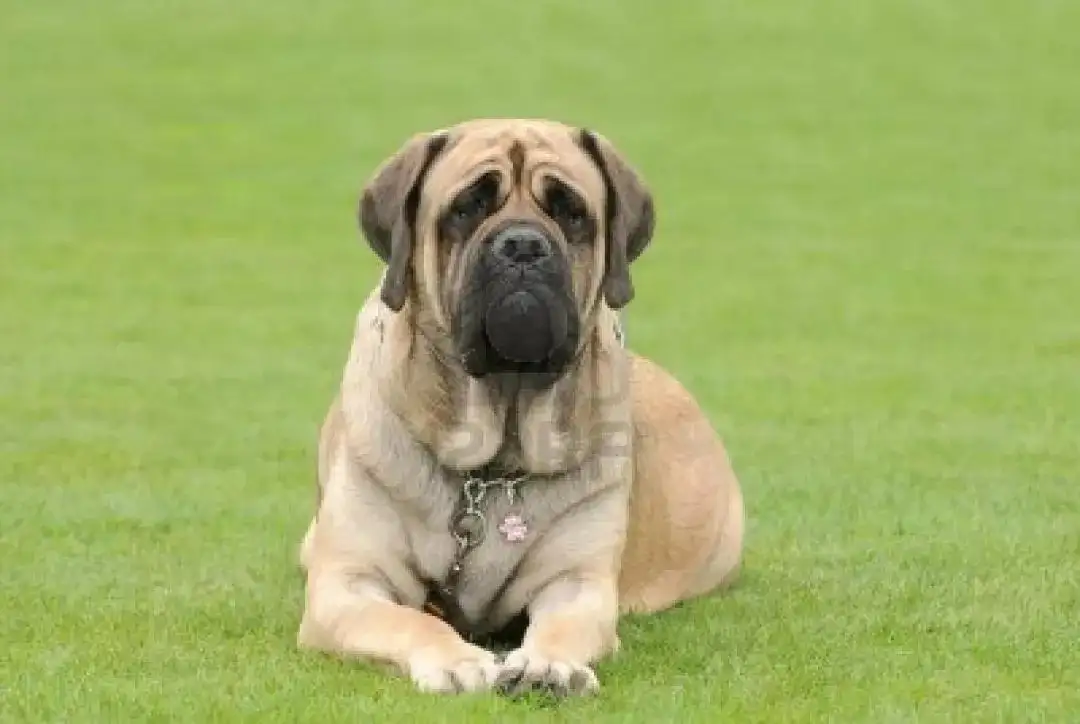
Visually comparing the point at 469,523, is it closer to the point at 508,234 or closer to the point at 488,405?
the point at 488,405

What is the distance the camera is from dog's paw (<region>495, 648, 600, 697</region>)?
196 inches

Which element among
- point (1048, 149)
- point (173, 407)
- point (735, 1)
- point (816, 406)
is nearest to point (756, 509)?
point (816, 406)

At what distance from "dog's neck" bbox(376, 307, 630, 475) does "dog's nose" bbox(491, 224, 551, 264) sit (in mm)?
418

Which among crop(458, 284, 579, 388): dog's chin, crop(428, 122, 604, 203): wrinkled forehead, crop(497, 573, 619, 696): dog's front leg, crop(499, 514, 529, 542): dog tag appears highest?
crop(428, 122, 604, 203): wrinkled forehead

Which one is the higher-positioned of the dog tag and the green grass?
the dog tag

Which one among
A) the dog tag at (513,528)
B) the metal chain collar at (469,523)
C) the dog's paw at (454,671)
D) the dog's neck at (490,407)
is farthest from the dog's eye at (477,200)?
the dog's paw at (454,671)

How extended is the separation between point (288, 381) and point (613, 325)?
6.62 metres

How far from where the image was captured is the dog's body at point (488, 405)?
5.43m

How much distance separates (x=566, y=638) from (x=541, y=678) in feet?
1.17

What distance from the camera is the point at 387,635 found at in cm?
530

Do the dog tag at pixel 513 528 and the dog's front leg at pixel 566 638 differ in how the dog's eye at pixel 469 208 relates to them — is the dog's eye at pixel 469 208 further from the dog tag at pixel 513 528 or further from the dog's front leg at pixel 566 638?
the dog's front leg at pixel 566 638

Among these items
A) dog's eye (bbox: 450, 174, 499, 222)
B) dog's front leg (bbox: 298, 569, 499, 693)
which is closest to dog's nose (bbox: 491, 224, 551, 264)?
dog's eye (bbox: 450, 174, 499, 222)

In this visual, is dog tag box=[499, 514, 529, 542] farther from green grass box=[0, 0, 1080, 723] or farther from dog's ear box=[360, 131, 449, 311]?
dog's ear box=[360, 131, 449, 311]

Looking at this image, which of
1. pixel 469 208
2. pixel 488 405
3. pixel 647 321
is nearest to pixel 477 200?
pixel 469 208
